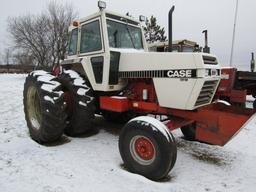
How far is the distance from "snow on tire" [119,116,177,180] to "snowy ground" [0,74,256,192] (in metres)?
0.17

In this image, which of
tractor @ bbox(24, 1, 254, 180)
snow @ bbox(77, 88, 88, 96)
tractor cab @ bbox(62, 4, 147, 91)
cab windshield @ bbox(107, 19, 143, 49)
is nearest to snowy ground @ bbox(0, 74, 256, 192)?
tractor @ bbox(24, 1, 254, 180)

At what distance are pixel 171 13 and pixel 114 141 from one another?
2.79m

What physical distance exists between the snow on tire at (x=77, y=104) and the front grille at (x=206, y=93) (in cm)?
209

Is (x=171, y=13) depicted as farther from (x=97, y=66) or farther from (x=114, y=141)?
(x=114, y=141)

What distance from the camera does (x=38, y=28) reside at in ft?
93.6

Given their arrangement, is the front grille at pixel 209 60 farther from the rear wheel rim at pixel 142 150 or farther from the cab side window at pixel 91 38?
the cab side window at pixel 91 38

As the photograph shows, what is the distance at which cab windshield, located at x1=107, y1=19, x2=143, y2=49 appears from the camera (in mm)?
5602

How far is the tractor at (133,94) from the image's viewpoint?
4.26 m

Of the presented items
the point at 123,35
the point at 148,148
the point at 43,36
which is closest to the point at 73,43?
the point at 123,35

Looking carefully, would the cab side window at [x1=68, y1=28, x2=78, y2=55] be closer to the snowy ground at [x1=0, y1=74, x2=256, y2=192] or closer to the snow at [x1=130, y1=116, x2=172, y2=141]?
the snowy ground at [x1=0, y1=74, x2=256, y2=192]

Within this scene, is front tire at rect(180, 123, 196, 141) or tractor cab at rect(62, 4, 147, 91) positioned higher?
tractor cab at rect(62, 4, 147, 91)

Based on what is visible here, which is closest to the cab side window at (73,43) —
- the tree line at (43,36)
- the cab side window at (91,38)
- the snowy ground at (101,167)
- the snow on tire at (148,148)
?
the cab side window at (91,38)

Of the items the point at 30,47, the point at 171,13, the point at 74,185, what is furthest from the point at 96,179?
the point at 30,47

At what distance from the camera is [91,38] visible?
5.88 metres
